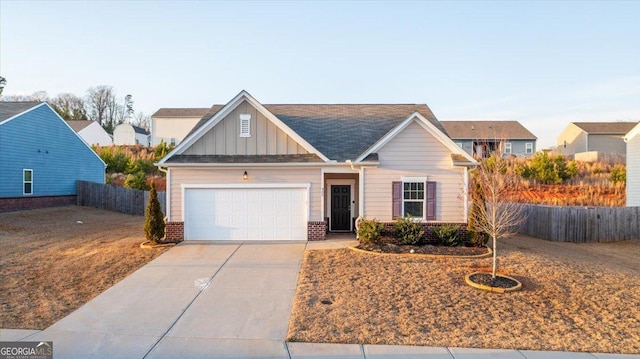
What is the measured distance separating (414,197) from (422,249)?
2231 millimetres

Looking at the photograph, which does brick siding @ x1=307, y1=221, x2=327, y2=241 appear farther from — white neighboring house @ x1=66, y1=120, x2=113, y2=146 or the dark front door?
white neighboring house @ x1=66, y1=120, x2=113, y2=146

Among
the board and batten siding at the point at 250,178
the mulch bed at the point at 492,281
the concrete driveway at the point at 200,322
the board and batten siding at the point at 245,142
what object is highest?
the board and batten siding at the point at 245,142

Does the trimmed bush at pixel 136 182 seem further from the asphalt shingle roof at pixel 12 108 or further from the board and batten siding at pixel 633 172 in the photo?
the board and batten siding at pixel 633 172

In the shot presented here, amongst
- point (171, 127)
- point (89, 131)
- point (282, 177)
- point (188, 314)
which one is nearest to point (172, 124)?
point (171, 127)

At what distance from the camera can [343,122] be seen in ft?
56.2

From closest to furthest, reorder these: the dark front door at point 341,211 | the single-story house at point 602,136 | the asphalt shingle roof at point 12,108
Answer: the dark front door at point 341,211, the asphalt shingle roof at point 12,108, the single-story house at point 602,136

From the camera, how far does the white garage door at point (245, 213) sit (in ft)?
45.9

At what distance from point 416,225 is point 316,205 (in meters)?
3.58

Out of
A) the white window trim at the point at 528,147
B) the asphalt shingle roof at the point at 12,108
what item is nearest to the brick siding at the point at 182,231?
the asphalt shingle roof at the point at 12,108

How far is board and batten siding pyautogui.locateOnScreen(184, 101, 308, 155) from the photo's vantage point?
1419cm

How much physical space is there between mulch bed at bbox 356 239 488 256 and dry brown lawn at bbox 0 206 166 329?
6.72 meters

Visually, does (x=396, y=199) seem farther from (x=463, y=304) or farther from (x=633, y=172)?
(x=633, y=172)

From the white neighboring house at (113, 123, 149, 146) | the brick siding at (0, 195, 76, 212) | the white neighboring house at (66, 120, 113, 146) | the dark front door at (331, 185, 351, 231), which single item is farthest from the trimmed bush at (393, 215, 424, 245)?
the white neighboring house at (113, 123, 149, 146)

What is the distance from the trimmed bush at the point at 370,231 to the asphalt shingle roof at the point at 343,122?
265 centimetres
